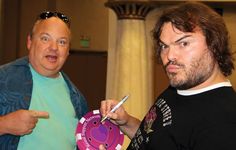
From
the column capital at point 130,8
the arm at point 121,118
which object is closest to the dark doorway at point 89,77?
the column capital at point 130,8

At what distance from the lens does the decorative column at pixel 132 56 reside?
4230 millimetres

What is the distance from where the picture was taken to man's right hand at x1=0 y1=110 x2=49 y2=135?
1.52m

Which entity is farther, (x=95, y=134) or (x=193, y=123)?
(x=95, y=134)

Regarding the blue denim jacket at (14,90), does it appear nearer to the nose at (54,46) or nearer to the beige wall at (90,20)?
the nose at (54,46)

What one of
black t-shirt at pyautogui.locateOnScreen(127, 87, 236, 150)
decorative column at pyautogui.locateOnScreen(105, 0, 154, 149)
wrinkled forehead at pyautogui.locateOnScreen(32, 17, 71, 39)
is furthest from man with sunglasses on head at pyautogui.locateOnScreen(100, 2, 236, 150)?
decorative column at pyautogui.locateOnScreen(105, 0, 154, 149)

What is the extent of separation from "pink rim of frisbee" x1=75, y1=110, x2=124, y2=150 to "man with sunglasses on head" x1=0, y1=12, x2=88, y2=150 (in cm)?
16

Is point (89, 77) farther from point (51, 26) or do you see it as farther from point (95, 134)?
point (95, 134)

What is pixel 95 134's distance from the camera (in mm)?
1700

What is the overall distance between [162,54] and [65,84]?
0.74m

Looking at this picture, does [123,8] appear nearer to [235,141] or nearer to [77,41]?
[77,41]

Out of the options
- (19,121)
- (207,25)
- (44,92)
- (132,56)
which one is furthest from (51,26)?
(132,56)

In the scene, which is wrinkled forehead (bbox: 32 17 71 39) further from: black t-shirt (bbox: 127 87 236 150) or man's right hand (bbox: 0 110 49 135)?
black t-shirt (bbox: 127 87 236 150)

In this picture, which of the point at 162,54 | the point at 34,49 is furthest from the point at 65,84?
the point at 162,54

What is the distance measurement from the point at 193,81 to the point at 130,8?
300cm
